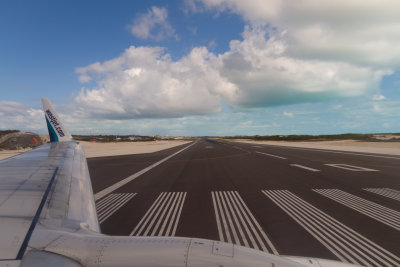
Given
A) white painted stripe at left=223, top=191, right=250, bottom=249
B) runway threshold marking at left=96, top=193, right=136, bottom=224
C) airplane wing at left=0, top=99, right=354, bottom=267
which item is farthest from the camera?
runway threshold marking at left=96, top=193, right=136, bottom=224

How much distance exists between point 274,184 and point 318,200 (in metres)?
2.86

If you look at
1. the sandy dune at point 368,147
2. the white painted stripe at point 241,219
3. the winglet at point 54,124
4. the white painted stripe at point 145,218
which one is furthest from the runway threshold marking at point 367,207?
the sandy dune at point 368,147

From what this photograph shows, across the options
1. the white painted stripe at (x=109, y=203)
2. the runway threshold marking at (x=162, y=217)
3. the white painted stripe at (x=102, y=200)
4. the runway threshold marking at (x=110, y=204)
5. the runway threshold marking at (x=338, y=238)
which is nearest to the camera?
the runway threshold marking at (x=338, y=238)

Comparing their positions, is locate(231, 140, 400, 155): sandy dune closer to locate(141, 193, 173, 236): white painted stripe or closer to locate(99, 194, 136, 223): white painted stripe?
locate(141, 193, 173, 236): white painted stripe

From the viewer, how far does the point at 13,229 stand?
6.70 feet

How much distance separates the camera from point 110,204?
7.91 metres

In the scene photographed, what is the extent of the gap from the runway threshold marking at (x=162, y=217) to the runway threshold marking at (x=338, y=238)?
3748mm

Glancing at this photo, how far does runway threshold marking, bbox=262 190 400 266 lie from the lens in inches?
163

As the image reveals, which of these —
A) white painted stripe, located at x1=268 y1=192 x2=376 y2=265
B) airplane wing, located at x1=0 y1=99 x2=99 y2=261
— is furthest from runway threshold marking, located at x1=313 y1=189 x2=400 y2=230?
airplane wing, located at x1=0 y1=99 x2=99 y2=261

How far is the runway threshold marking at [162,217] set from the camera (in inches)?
211

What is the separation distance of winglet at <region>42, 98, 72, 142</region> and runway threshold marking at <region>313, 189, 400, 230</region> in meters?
13.2

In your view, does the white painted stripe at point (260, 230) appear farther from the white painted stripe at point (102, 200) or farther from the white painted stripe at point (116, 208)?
the white painted stripe at point (102, 200)

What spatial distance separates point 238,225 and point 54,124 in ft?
33.2

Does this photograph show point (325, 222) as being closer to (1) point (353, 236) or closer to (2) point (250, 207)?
(1) point (353, 236)
